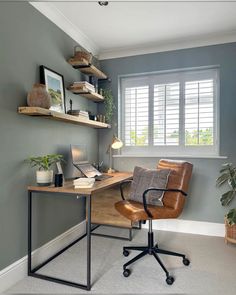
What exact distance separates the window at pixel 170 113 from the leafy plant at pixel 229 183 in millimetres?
362

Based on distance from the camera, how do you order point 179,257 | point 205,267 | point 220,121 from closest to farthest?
point 205,267 → point 179,257 → point 220,121

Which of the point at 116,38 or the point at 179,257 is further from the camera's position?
the point at 116,38

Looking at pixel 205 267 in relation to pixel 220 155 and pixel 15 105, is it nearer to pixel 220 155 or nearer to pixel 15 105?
pixel 220 155

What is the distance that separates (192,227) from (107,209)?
1158 millimetres

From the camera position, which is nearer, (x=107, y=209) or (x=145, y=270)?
(x=145, y=270)

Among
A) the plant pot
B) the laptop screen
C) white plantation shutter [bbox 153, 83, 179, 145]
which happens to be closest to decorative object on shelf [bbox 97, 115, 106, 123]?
the laptop screen

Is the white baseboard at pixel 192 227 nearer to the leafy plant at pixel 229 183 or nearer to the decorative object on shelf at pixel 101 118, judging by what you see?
the leafy plant at pixel 229 183

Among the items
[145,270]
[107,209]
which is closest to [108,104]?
[107,209]

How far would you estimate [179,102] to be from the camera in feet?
10.8

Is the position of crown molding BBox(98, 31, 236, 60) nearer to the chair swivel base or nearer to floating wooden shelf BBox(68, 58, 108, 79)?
floating wooden shelf BBox(68, 58, 108, 79)

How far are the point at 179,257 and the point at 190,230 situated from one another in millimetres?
815

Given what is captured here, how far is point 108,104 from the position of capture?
3.50 meters

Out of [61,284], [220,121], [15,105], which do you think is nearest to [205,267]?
[61,284]

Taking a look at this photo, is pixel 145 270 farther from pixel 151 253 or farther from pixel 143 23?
pixel 143 23
